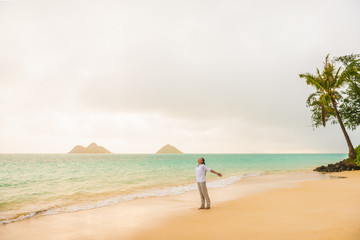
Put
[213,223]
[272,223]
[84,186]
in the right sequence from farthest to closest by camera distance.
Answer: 1. [84,186]
2. [213,223]
3. [272,223]

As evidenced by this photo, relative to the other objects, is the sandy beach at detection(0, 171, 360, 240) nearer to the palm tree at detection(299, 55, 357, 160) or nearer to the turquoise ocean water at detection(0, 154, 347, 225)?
the turquoise ocean water at detection(0, 154, 347, 225)

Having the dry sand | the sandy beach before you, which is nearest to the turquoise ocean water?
the sandy beach

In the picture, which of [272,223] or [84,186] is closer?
[272,223]

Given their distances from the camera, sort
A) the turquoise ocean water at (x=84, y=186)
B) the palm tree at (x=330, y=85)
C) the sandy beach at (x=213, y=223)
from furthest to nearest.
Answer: the palm tree at (x=330, y=85) < the turquoise ocean water at (x=84, y=186) < the sandy beach at (x=213, y=223)

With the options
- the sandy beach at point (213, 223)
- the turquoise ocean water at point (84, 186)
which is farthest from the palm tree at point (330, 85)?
the sandy beach at point (213, 223)

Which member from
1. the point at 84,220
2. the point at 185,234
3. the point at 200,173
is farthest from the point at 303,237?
the point at 84,220

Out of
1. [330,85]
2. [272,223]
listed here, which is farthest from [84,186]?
[330,85]

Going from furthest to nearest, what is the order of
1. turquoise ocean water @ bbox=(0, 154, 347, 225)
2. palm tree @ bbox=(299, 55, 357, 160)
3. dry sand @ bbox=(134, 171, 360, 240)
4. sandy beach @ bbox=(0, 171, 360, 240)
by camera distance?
palm tree @ bbox=(299, 55, 357, 160), turquoise ocean water @ bbox=(0, 154, 347, 225), sandy beach @ bbox=(0, 171, 360, 240), dry sand @ bbox=(134, 171, 360, 240)

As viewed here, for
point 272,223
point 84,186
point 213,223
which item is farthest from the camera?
point 84,186

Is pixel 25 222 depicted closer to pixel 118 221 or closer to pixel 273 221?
pixel 118 221

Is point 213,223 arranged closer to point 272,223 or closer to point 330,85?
point 272,223

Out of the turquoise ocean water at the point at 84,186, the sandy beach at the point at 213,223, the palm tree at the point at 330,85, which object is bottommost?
the turquoise ocean water at the point at 84,186

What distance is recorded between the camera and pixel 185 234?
6.03 meters

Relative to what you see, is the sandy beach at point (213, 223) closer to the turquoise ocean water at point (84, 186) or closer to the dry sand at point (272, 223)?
the dry sand at point (272, 223)
